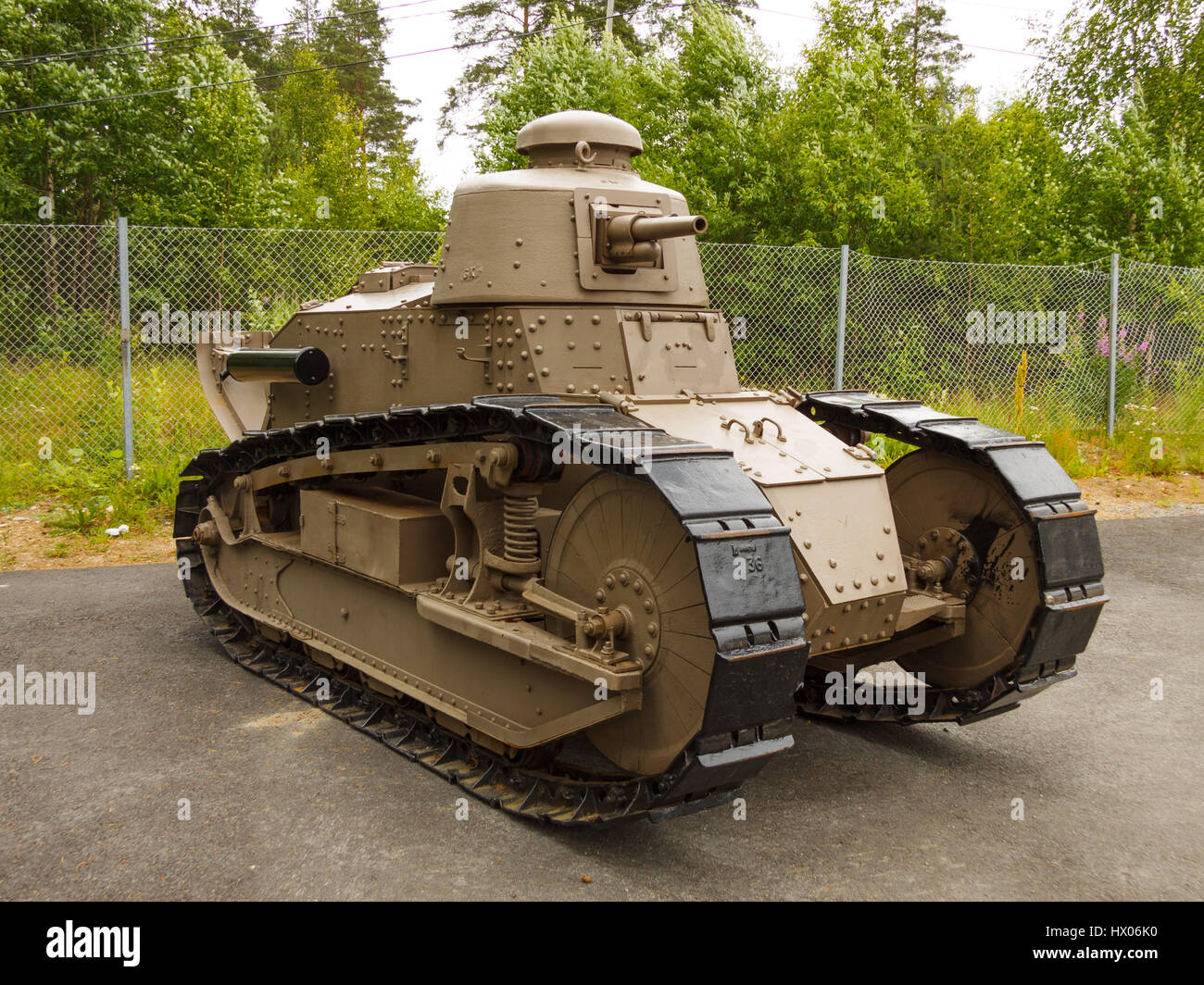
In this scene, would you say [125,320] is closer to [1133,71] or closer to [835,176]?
[835,176]

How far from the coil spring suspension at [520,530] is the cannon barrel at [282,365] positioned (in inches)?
86.1

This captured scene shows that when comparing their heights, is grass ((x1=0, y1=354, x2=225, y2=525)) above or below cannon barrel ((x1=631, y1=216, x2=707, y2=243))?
below

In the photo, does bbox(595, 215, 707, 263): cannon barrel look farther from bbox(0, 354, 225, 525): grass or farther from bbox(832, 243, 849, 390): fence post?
bbox(0, 354, 225, 525): grass

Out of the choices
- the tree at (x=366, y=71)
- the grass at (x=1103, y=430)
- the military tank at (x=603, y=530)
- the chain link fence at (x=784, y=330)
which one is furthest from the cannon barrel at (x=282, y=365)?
the tree at (x=366, y=71)

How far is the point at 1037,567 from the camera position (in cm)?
507

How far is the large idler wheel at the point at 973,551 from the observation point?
520cm

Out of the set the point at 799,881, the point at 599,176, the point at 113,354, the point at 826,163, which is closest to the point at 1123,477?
the point at 826,163

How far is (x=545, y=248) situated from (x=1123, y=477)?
10.2 meters

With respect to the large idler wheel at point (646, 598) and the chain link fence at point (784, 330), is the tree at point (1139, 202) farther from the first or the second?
the large idler wheel at point (646, 598)

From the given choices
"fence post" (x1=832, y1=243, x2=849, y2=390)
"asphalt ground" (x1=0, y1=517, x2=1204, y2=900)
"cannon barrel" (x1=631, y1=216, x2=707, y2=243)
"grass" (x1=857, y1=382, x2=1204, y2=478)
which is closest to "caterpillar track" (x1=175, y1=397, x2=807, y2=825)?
"asphalt ground" (x1=0, y1=517, x2=1204, y2=900)

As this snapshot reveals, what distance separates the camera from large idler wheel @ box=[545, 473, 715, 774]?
12.8 ft

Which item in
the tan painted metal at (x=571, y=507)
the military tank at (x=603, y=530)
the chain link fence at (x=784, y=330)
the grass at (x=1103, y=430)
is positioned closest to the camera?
the military tank at (x=603, y=530)

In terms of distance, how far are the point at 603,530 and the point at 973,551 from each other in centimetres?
223

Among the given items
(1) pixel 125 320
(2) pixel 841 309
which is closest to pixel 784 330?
(2) pixel 841 309
